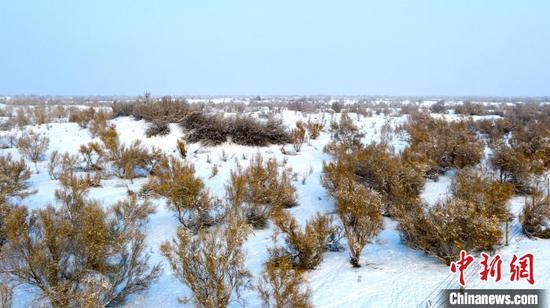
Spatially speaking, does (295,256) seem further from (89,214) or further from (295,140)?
(295,140)

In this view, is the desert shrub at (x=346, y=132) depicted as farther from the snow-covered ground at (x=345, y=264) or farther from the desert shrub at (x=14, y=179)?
the desert shrub at (x=14, y=179)

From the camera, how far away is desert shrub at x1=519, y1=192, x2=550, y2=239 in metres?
6.45

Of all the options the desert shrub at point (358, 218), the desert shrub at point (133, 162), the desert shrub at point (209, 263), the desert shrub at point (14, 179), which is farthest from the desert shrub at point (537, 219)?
the desert shrub at point (14, 179)

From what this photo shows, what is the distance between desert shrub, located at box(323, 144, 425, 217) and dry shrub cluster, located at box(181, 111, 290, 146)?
4971 mm

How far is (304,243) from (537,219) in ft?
14.6

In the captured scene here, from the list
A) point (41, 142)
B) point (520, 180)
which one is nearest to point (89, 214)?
point (41, 142)

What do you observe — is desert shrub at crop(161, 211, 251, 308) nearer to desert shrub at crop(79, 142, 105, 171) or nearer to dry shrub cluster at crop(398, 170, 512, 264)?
dry shrub cluster at crop(398, 170, 512, 264)

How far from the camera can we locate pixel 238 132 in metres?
14.1

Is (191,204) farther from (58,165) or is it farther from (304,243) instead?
(58,165)

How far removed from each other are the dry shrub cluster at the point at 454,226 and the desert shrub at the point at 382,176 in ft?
3.22

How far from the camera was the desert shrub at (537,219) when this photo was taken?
645 cm

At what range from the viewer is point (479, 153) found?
10.6 meters

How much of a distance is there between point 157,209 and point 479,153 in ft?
29.7

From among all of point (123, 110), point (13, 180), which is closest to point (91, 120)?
point (123, 110)
